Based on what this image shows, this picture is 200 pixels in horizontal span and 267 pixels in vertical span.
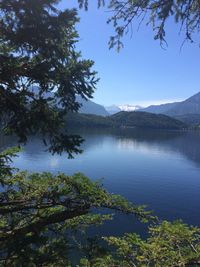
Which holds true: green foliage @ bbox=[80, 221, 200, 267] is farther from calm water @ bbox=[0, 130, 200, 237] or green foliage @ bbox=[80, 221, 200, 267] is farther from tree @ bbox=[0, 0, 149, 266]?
calm water @ bbox=[0, 130, 200, 237]

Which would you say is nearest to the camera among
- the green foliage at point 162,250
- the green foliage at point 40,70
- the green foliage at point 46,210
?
the green foliage at point 162,250

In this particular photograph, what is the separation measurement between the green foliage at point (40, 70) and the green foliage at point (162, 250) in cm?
335

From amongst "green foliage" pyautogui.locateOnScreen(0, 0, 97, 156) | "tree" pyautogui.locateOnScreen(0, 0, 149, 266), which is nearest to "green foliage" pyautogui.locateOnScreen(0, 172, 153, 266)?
"tree" pyautogui.locateOnScreen(0, 0, 149, 266)

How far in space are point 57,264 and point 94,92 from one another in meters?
5.07

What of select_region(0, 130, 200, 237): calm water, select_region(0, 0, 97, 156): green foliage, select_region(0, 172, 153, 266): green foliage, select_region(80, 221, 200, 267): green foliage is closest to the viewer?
select_region(80, 221, 200, 267): green foliage

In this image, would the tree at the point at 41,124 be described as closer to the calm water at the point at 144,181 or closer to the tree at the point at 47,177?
the tree at the point at 47,177

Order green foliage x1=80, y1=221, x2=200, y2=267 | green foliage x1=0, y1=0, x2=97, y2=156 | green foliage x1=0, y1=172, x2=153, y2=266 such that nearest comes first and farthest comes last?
1. green foliage x1=80, y1=221, x2=200, y2=267
2. green foliage x1=0, y1=172, x2=153, y2=266
3. green foliage x1=0, y1=0, x2=97, y2=156

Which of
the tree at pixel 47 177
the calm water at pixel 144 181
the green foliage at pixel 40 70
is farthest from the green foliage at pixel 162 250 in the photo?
the calm water at pixel 144 181

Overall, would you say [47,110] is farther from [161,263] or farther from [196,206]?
[196,206]

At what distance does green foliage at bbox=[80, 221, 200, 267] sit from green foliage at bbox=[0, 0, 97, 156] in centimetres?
335

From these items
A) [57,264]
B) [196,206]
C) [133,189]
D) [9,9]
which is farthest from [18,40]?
[133,189]

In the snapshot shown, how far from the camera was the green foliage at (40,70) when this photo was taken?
911cm

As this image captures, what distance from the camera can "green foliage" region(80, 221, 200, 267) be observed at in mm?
6801

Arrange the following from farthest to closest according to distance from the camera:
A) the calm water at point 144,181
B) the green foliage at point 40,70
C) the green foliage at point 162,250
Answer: the calm water at point 144,181, the green foliage at point 40,70, the green foliage at point 162,250
